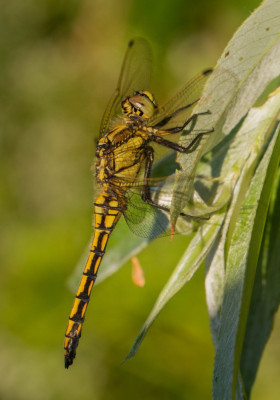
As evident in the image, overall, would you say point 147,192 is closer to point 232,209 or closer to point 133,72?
point 232,209

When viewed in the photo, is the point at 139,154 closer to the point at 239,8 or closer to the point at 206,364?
the point at 206,364

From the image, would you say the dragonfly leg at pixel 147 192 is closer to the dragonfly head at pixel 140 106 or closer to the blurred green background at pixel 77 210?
the dragonfly head at pixel 140 106

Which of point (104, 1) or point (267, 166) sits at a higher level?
point (104, 1)

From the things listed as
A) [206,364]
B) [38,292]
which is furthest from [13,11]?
[206,364]

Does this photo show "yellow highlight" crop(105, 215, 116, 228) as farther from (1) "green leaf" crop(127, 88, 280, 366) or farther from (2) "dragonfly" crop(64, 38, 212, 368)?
(1) "green leaf" crop(127, 88, 280, 366)

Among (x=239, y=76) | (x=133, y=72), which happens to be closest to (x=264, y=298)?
(x=239, y=76)

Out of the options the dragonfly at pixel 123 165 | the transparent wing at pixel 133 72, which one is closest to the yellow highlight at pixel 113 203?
the dragonfly at pixel 123 165

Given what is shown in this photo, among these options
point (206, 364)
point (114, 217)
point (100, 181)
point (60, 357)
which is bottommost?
point (60, 357)
